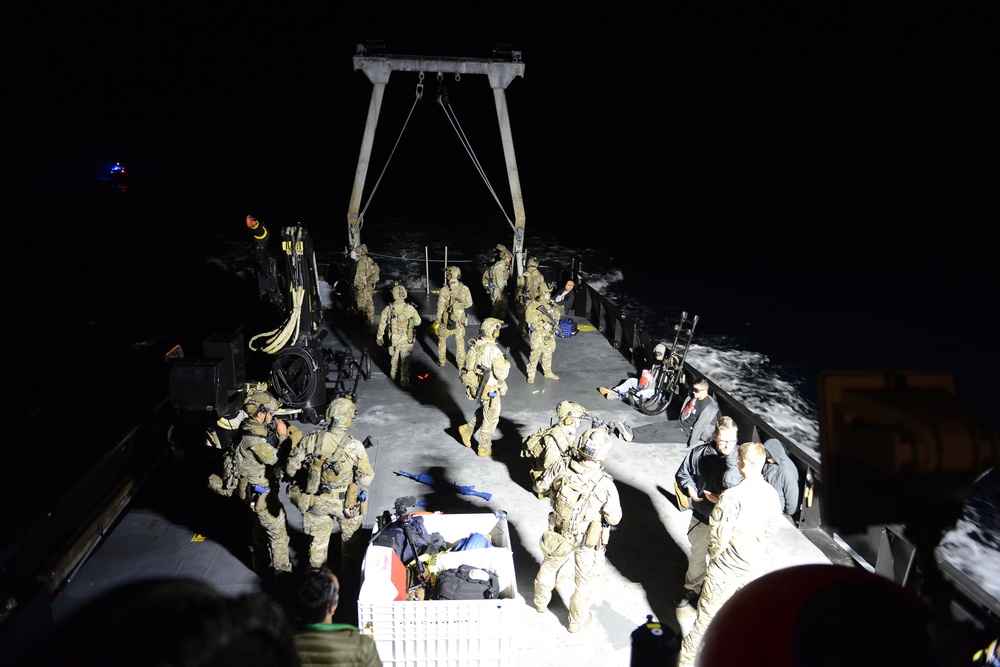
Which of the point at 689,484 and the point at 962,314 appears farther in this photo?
the point at 962,314

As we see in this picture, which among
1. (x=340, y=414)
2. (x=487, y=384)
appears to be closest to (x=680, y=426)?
(x=487, y=384)

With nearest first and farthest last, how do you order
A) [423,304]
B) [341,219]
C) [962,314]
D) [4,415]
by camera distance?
[4,415] → [423,304] → [962,314] → [341,219]

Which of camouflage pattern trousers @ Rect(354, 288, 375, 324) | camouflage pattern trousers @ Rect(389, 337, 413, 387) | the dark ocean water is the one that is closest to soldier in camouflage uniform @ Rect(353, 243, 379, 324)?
camouflage pattern trousers @ Rect(354, 288, 375, 324)

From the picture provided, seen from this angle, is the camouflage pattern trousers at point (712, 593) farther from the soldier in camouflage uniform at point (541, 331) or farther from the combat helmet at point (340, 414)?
the soldier in camouflage uniform at point (541, 331)

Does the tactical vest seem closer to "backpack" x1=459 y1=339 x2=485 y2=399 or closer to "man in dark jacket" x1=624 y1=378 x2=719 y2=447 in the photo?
"man in dark jacket" x1=624 y1=378 x2=719 y2=447

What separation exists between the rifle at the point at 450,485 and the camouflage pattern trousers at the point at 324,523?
2155mm

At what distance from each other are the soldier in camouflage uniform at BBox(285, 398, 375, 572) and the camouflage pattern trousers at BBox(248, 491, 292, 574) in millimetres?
267

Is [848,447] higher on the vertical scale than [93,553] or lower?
higher

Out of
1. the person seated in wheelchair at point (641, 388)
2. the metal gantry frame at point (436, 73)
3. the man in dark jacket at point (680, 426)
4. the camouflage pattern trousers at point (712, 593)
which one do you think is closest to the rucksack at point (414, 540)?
the camouflage pattern trousers at point (712, 593)

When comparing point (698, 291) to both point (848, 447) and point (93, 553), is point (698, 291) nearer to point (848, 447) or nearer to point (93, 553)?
point (93, 553)

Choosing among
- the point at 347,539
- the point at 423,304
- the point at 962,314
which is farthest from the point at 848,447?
the point at 962,314

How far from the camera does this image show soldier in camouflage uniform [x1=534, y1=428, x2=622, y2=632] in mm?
5680

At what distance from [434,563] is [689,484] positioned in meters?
2.76

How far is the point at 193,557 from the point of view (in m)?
7.38
